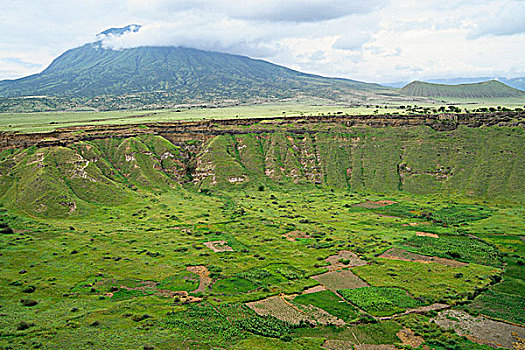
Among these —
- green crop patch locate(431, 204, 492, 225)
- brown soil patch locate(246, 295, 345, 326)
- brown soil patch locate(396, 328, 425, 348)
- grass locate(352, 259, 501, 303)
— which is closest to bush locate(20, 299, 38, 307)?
brown soil patch locate(246, 295, 345, 326)

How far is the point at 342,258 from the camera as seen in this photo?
245 feet

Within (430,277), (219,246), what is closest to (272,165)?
(219,246)

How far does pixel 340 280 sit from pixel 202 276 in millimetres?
27299

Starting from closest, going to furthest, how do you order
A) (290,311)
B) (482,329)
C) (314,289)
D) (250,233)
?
(482,329), (290,311), (314,289), (250,233)

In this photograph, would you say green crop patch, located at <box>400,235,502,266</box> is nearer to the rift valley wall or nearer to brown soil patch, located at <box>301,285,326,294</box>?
brown soil patch, located at <box>301,285,326,294</box>

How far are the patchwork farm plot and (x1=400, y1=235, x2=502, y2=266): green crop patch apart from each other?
40 cm

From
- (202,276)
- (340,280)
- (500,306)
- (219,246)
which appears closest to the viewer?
(500,306)

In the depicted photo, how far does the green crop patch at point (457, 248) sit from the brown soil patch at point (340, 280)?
20.5m

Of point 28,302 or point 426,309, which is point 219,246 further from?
point 426,309

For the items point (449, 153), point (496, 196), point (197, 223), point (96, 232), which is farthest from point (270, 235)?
point (449, 153)

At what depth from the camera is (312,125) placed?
171000 millimetres

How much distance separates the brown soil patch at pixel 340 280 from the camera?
62938 millimetres

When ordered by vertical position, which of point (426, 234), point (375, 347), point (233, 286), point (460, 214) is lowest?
point (375, 347)

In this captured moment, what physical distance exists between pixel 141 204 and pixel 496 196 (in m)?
120
